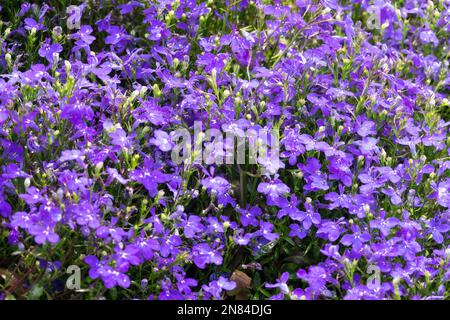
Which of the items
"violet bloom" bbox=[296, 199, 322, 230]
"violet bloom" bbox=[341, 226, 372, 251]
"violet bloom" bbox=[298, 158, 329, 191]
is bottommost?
"violet bloom" bbox=[341, 226, 372, 251]

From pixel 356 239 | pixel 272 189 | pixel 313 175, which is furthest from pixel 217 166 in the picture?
pixel 356 239

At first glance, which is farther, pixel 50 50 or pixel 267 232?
pixel 50 50

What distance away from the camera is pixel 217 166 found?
153 inches

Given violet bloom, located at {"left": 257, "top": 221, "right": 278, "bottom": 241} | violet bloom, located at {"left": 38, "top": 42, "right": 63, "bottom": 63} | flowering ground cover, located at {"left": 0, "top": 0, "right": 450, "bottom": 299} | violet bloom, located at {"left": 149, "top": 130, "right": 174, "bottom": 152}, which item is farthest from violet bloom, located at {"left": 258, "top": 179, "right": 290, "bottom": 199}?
violet bloom, located at {"left": 38, "top": 42, "right": 63, "bottom": 63}

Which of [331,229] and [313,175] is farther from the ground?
[313,175]

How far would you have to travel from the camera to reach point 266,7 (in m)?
4.27

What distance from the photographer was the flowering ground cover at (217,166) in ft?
11.0

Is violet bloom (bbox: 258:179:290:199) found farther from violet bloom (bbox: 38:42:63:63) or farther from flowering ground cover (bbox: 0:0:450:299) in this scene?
violet bloom (bbox: 38:42:63:63)

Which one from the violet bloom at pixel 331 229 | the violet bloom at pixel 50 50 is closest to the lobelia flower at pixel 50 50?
the violet bloom at pixel 50 50

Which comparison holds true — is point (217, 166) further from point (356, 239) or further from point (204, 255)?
point (356, 239)

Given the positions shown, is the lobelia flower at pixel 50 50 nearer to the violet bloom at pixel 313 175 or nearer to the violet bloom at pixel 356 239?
the violet bloom at pixel 313 175

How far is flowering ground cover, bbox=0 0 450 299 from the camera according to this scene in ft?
11.0

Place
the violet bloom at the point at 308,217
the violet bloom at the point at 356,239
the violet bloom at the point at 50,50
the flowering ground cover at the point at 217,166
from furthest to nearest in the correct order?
1. the violet bloom at the point at 50,50
2. the violet bloom at the point at 308,217
3. the violet bloom at the point at 356,239
4. the flowering ground cover at the point at 217,166
